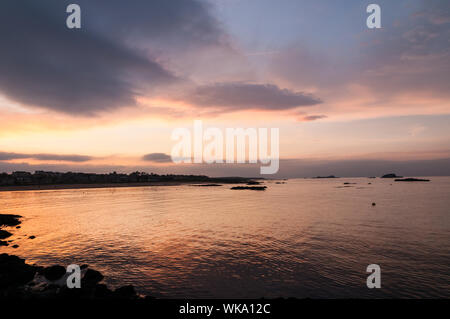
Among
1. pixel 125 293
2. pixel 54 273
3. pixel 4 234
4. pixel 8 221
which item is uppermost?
pixel 125 293

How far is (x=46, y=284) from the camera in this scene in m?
15.2

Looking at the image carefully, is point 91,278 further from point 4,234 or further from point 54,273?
point 4,234

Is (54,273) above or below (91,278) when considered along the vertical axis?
above

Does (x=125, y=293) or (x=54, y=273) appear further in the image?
(x=54, y=273)

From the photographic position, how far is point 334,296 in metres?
13.7

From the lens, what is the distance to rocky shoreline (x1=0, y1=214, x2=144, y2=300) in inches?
513

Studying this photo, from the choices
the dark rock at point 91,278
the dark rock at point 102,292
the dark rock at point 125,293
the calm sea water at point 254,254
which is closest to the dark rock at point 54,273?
the dark rock at point 91,278

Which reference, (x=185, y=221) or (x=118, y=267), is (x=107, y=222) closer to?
(x=185, y=221)

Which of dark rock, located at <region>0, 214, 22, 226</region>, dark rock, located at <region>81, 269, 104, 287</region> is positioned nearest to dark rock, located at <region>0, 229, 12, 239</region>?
dark rock, located at <region>0, 214, 22, 226</region>

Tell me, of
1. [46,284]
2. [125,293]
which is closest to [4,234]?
[46,284]

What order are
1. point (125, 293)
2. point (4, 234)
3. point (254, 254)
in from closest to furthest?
point (125, 293) < point (254, 254) < point (4, 234)

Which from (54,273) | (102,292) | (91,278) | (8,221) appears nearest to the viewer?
(102,292)
